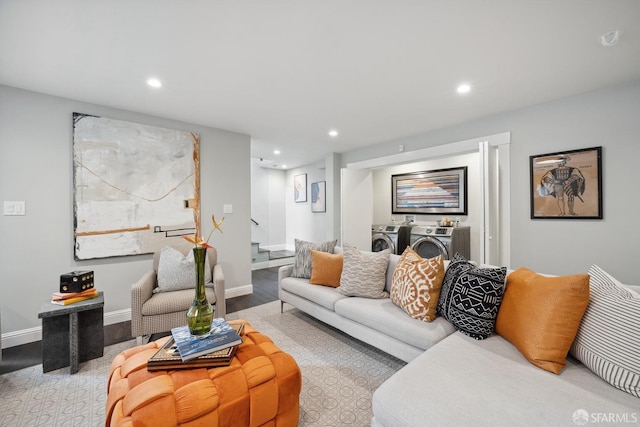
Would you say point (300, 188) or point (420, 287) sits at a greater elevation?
Result: point (300, 188)

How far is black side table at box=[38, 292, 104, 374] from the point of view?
2.01 metres

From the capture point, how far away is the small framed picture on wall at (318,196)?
6465 mm

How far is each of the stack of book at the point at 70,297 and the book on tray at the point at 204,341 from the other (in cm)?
123

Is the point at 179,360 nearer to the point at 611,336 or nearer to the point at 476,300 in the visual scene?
the point at 476,300

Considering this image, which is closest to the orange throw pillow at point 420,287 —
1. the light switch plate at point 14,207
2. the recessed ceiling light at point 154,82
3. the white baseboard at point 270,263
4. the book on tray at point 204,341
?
the book on tray at point 204,341

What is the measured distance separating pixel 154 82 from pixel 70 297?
1.95 metres

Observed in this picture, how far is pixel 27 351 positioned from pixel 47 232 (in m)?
1.08

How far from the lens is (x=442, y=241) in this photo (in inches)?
167

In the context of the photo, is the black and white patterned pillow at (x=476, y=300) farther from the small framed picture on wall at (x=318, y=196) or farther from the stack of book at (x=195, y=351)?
the small framed picture on wall at (x=318, y=196)

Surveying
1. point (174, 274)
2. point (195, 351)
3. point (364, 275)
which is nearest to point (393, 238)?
point (364, 275)

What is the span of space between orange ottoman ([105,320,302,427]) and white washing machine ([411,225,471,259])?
3.49 meters

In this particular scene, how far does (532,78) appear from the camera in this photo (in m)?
2.36

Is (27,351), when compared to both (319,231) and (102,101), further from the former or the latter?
(319,231)

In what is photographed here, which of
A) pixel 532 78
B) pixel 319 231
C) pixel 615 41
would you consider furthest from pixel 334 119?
pixel 319 231
